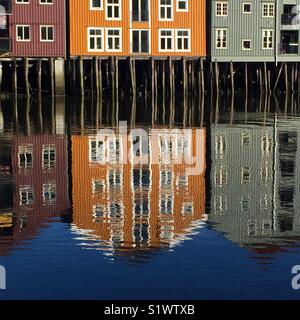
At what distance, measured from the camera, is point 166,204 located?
20328 millimetres

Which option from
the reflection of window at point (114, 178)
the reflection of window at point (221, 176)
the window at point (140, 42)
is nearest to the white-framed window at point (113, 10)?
the window at point (140, 42)

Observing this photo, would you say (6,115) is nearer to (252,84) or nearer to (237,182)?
(237,182)

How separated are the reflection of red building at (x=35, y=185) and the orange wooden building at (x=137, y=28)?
30844mm

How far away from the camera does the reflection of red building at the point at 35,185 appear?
693 inches

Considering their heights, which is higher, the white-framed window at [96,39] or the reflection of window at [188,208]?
the white-framed window at [96,39]

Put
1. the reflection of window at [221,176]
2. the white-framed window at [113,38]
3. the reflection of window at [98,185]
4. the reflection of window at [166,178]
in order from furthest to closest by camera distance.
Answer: the white-framed window at [113,38] < the reflection of window at [221,176] < the reflection of window at [166,178] < the reflection of window at [98,185]

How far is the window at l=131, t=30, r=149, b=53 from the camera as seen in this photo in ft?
210

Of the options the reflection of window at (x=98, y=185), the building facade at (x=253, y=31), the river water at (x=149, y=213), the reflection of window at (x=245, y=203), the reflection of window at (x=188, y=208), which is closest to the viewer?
the river water at (x=149, y=213)

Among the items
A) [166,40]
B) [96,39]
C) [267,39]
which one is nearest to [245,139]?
[96,39]

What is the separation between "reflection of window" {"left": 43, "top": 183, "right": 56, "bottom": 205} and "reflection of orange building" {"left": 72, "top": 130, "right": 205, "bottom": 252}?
0.60 meters

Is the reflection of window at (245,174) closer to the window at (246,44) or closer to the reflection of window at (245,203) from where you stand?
the reflection of window at (245,203)

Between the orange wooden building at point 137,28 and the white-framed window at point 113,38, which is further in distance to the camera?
the white-framed window at point 113,38

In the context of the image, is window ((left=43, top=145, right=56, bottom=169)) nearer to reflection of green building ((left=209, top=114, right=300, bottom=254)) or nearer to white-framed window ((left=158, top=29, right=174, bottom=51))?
reflection of green building ((left=209, top=114, right=300, bottom=254))

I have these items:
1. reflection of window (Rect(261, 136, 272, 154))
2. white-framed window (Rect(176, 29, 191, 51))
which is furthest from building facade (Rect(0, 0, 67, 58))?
reflection of window (Rect(261, 136, 272, 154))
